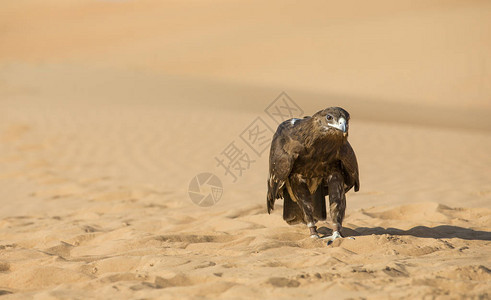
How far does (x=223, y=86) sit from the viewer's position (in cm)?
2705

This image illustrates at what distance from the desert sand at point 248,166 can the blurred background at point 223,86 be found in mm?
101

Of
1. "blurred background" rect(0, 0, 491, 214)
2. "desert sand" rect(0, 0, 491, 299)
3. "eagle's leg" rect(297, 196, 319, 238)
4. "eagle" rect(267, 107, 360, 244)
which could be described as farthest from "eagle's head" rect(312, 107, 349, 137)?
"blurred background" rect(0, 0, 491, 214)

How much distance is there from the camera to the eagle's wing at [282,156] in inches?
189

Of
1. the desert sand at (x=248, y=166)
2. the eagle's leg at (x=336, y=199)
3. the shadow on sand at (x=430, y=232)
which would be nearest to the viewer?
the desert sand at (x=248, y=166)

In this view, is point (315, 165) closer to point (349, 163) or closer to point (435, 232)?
point (349, 163)

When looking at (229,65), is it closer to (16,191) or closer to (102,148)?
(102,148)

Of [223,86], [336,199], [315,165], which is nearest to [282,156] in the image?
[315,165]

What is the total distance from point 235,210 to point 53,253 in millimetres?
2818

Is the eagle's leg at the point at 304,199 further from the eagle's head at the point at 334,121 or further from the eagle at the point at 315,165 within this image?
the eagle's head at the point at 334,121

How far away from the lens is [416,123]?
18.3 meters

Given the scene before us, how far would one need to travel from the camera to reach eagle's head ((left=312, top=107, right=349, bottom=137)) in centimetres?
444

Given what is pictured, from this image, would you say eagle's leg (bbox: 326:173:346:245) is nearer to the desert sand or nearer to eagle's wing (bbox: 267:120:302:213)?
the desert sand

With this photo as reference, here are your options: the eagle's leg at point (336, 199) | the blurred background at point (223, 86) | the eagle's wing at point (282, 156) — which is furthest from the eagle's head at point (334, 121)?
the blurred background at point (223, 86)

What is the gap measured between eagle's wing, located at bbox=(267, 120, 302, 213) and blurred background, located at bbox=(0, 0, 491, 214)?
3.52 m
